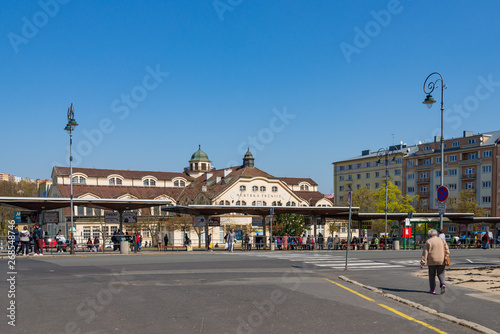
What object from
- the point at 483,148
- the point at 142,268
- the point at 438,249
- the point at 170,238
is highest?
the point at 483,148

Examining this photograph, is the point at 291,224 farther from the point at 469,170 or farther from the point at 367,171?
the point at 367,171

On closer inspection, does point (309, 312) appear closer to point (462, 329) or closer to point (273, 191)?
point (462, 329)

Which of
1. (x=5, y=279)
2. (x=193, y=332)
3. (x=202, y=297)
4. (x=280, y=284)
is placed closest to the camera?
(x=193, y=332)

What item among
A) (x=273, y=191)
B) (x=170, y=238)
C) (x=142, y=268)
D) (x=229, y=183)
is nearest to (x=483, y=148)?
(x=273, y=191)

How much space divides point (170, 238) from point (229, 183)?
521 inches

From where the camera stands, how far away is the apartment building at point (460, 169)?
85750mm

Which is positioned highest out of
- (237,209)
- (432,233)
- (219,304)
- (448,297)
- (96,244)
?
(432,233)

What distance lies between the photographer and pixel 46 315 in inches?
365

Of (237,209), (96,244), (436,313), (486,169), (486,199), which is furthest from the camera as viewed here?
(486,169)

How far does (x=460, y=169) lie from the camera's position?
91562 millimetres

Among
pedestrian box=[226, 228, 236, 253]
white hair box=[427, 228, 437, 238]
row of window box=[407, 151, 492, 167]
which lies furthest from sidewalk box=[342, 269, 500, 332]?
row of window box=[407, 151, 492, 167]

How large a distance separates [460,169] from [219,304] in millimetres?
89417

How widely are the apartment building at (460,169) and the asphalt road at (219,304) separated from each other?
77.4 m

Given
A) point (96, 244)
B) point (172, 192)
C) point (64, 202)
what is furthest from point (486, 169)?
point (64, 202)
